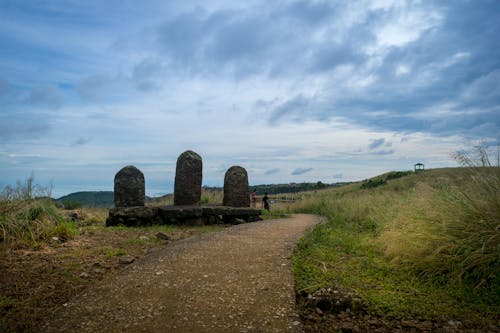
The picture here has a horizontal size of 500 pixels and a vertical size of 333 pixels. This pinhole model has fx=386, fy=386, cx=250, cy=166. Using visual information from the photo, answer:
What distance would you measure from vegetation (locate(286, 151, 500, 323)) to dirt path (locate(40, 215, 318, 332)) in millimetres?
532

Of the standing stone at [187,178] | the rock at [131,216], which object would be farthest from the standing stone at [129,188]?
the standing stone at [187,178]

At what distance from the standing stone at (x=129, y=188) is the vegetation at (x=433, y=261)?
6.45 metres

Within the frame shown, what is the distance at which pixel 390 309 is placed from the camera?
13.8ft

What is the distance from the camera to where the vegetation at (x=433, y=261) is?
173 inches

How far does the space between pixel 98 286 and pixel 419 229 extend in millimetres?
4758

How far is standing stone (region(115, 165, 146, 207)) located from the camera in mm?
11702

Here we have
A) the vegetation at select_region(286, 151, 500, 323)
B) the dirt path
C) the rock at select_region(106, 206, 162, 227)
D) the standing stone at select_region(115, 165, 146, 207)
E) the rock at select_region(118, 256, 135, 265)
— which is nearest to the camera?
the dirt path

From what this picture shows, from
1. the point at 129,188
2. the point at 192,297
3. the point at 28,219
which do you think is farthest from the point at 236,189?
the point at 192,297

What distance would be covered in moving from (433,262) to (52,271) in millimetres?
5353

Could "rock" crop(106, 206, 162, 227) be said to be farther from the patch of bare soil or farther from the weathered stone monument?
the patch of bare soil

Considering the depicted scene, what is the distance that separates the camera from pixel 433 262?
5391 millimetres

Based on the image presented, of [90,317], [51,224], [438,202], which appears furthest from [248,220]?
[90,317]

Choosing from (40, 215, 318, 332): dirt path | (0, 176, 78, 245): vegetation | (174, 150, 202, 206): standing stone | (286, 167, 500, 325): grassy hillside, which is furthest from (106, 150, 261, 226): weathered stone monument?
(286, 167, 500, 325): grassy hillside

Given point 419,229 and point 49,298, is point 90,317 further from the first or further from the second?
point 419,229
